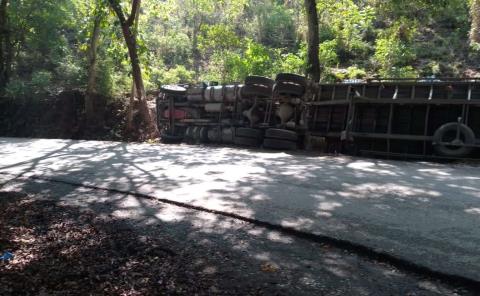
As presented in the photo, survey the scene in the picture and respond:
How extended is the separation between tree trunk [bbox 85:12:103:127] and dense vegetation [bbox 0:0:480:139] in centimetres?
6

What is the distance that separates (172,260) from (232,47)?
67.4 feet

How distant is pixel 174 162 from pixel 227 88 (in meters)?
5.46

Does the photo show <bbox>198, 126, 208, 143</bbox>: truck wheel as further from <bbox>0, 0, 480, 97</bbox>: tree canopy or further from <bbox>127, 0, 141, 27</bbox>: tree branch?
<bbox>127, 0, 141, 27</bbox>: tree branch

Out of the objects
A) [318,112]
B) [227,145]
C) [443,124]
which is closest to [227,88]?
[227,145]

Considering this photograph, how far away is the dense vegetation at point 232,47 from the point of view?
18.9 m

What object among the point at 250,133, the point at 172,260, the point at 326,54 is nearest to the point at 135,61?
the point at 250,133

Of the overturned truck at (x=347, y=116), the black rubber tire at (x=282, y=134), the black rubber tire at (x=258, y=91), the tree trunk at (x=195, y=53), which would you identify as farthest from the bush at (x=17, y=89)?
the black rubber tire at (x=282, y=134)

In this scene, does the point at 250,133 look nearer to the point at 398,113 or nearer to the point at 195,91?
the point at 195,91

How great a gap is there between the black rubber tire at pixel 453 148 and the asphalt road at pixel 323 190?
5.01ft

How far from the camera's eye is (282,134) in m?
12.2

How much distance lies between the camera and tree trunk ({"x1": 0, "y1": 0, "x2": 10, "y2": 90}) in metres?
21.4

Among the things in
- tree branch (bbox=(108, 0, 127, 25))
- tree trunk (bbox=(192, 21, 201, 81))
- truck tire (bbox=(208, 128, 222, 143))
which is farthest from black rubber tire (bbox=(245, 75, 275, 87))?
tree trunk (bbox=(192, 21, 201, 81))

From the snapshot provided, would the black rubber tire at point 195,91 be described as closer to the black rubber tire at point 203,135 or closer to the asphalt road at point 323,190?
the black rubber tire at point 203,135

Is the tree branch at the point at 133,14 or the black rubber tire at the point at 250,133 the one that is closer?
the black rubber tire at the point at 250,133
